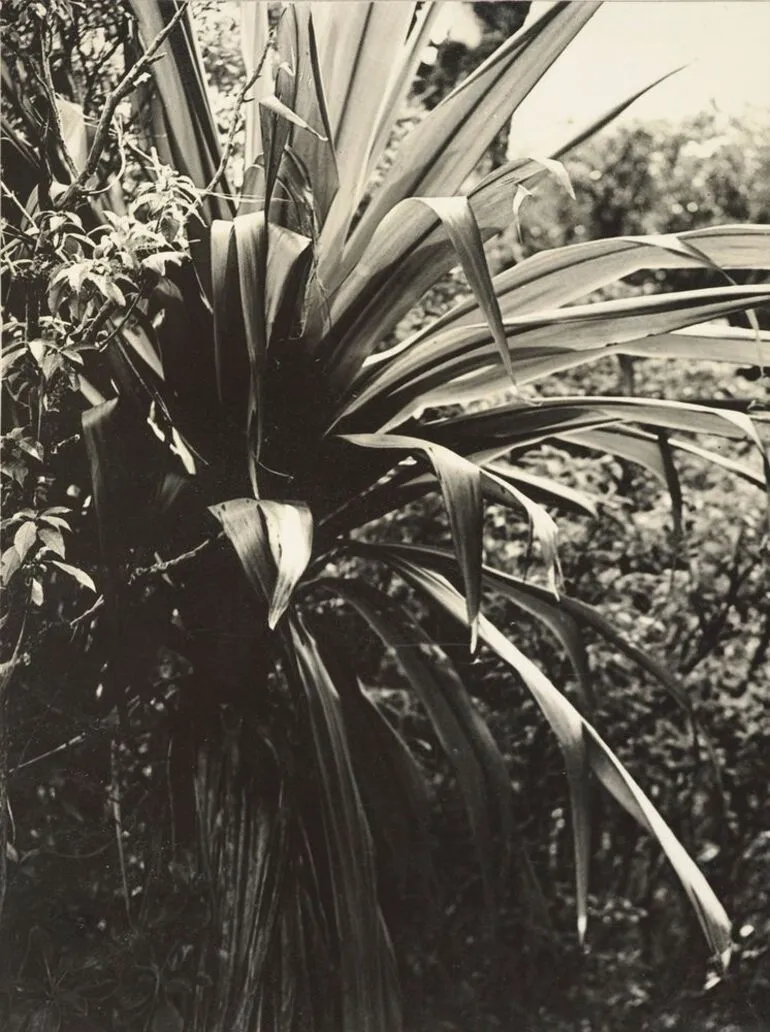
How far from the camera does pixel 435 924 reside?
1.21 metres

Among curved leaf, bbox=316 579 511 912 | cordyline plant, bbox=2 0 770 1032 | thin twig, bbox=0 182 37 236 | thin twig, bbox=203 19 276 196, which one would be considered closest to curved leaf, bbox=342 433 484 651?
cordyline plant, bbox=2 0 770 1032

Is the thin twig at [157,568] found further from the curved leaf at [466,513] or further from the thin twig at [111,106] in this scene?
the thin twig at [111,106]

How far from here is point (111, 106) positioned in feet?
3.79

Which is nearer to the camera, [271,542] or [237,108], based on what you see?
[271,542]

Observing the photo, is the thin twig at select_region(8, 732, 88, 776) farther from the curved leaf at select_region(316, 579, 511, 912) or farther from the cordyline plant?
the curved leaf at select_region(316, 579, 511, 912)

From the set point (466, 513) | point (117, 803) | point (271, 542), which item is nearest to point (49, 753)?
point (117, 803)

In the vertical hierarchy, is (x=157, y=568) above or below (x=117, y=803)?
above

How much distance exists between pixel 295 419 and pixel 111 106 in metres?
0.39

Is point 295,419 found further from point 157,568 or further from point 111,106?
point 111,106

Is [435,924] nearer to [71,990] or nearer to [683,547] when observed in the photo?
[71,990]

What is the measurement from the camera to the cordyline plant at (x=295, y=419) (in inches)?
44.5

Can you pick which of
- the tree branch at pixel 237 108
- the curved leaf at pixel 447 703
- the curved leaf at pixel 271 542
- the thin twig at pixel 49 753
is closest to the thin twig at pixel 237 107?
the tree branch at pixel 237 108

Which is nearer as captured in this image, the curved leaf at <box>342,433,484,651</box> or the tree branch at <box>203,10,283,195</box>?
the curved leaf at <box>342,433,484,651</box>

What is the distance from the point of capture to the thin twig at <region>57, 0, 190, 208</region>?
113 centimetres
